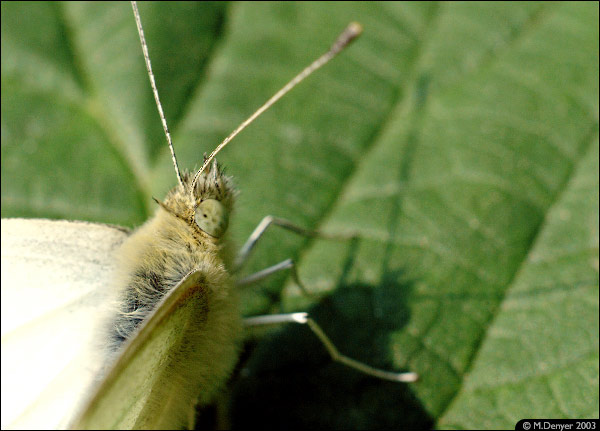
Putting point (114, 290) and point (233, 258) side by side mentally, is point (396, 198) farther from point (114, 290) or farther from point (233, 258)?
point (114, 290)

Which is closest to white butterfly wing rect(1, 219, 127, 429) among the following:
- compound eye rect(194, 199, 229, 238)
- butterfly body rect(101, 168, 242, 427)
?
butterfly body rect(101, 168, 242, 427)

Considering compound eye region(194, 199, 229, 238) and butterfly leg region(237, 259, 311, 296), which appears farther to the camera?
butterfly leg region(237, 259, 311, 296)

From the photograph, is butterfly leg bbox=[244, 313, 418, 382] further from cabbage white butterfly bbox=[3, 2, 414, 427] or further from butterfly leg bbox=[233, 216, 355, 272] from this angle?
butterfly leg bbox=[233, 216, 355, 272]

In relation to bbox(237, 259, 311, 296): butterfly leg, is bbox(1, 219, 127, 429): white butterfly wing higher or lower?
higher

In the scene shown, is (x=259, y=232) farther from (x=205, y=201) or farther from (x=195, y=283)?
(x=195, y=283)

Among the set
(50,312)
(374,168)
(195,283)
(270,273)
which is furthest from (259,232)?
(50,312)
